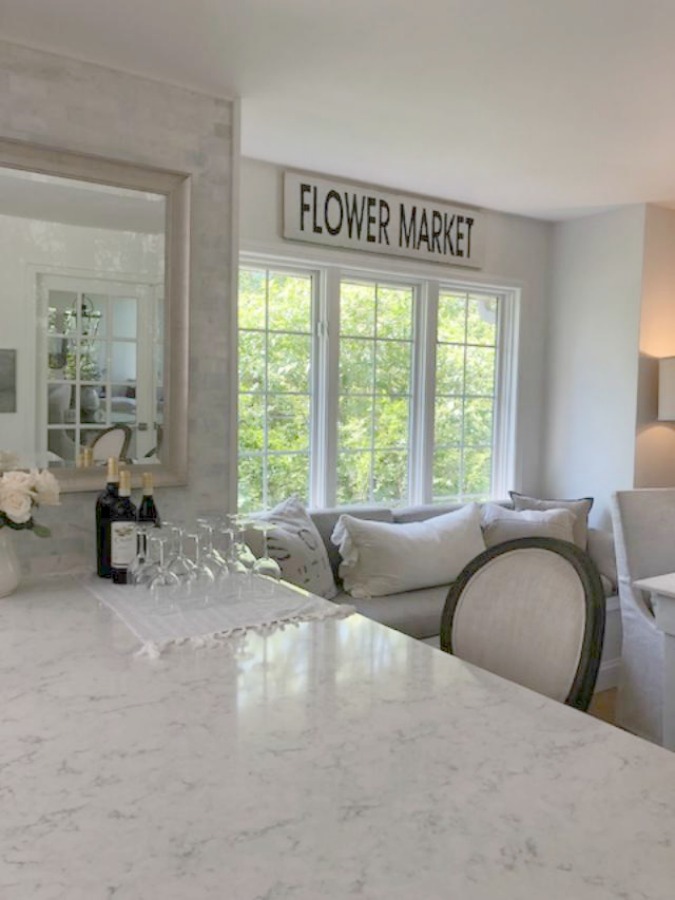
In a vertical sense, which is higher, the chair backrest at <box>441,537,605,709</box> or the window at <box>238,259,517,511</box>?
the window at <box>238,259,517,511</box>

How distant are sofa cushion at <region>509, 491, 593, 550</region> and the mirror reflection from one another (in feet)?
7.78

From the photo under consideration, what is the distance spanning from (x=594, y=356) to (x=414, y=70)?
2.29m

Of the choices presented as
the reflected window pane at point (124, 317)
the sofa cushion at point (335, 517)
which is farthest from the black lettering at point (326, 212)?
the reflected window pane at point (124, 317)

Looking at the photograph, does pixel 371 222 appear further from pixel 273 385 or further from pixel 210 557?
pixel 210 557

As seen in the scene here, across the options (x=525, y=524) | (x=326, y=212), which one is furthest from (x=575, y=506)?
(x=326, y=212)

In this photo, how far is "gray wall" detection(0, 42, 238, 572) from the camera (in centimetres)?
210

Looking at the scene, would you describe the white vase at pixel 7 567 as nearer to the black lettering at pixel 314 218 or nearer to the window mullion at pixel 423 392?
the black lettering at pixel 314 218

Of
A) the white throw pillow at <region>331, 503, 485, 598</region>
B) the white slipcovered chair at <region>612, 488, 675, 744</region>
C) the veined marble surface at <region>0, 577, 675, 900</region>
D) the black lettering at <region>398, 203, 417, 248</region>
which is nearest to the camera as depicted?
the veined marble surface at <region>0, 577, 675, 900</region>

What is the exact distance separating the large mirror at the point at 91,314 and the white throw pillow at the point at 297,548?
0.69 m

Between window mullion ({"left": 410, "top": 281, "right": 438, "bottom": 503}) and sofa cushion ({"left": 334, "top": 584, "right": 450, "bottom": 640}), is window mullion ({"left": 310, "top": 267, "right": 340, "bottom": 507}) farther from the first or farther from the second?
sofa cushion ({"left": 334, "top": 584, "right": 450, "bottom": 640})

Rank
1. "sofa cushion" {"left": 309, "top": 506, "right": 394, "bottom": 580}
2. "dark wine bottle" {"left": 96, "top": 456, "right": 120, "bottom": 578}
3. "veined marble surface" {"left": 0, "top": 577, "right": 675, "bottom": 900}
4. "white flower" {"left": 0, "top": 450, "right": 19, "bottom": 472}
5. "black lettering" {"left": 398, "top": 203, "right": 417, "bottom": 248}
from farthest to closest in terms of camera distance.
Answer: "black lettering" {"left": 398, "top": 203, "right": 417, "bottom": 248}, "sofa cushion" {"left": 309, "top": 506, "right": 394, "bottom": 580}, "dark wine bottle" {"left": 96, "top": 456, "right": 120, "bottom": 578}, "white flower" {"left": 0, "top": 450, "right": 19, "bottom": 472}, "veined marble surface" {"left": 0, "top": 577, "right": 675, "bottom": 900}

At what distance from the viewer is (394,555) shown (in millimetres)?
3221

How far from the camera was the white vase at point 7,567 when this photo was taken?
188 cm

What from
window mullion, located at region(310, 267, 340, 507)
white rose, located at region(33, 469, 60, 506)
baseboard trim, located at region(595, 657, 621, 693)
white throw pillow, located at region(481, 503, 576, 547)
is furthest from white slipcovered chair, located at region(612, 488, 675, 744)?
white rose, located at region(33, 469, 60, 506)
